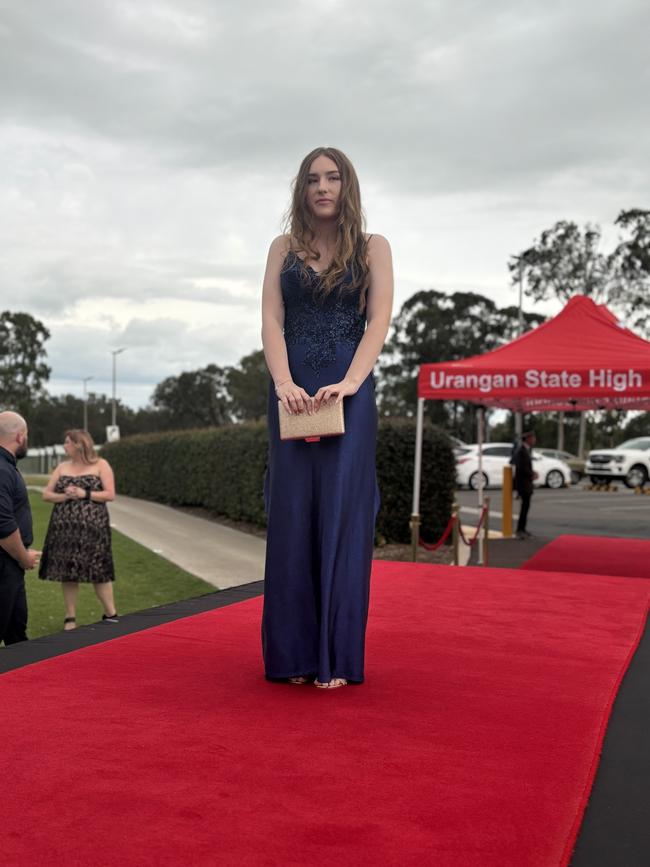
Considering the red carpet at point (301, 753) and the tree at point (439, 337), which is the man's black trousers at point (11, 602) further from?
the tree at point (439, 337)

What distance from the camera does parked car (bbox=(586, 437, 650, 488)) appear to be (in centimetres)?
2972

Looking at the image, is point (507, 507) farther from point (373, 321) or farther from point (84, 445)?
point (373, 321)

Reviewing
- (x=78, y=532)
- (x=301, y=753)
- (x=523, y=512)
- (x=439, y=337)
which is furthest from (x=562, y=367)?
(x=439, y=337)

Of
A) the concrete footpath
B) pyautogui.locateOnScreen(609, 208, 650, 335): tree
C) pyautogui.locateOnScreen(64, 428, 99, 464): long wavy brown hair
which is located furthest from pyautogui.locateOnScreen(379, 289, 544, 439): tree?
pyautogui.locateOnScreen(64, 428, 99, 464): long wavy brown hair

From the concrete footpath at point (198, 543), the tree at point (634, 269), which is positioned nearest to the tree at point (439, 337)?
the tree at point (634, 269)

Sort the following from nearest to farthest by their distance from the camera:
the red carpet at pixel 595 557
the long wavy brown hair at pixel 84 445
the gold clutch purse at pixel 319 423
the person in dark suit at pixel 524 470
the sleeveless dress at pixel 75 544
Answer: the gold clutch purse at pixel 319 423
the sleeveless dress at pixel 75 544
the long wavy brown hair at pixel 84 445
the red carpet at pixel 595 557
the person in dark suit at pixel 524 470

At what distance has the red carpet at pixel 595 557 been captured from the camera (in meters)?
9.36

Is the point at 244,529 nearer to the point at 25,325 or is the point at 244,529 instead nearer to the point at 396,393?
the point at 396,393

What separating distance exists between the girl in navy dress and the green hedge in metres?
9.78

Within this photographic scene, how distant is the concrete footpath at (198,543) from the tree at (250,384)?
158ft

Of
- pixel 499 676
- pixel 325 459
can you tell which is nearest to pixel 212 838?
pixel 325 459

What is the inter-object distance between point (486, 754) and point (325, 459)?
127 centimetres

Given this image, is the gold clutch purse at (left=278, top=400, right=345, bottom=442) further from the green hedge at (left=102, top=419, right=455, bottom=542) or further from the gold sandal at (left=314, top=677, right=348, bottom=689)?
the green hedge at (left=102, top=419, right=455, bottom=542)

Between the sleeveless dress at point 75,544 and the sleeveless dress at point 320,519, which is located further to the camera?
the sleeveless dress at point 75,544
